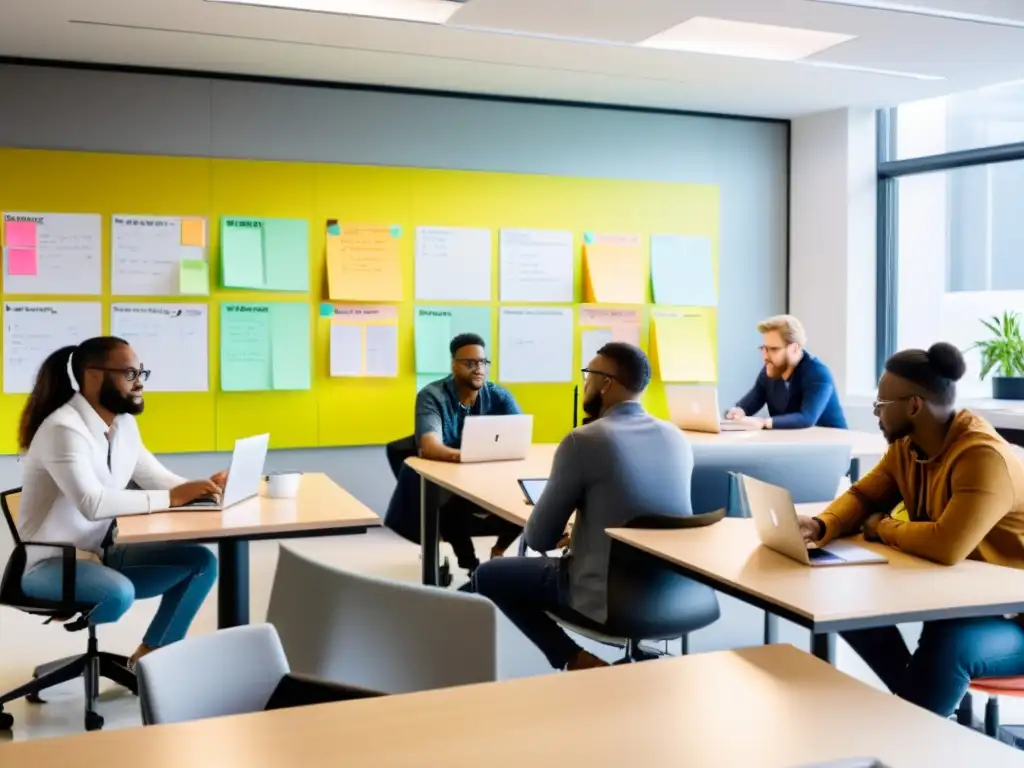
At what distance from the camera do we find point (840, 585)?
226 cm

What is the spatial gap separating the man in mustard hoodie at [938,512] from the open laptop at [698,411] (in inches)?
89.9

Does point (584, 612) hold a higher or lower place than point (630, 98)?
lower

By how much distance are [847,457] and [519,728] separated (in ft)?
8.13

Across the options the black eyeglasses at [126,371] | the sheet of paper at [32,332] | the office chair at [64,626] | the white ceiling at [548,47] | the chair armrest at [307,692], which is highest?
the white ceiling at [548,47]

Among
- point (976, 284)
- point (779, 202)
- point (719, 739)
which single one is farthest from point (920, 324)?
point (719, 739)

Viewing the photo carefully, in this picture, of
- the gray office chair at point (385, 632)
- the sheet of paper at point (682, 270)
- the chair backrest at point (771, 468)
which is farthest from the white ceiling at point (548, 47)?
the gray office chair at point (385, 632)

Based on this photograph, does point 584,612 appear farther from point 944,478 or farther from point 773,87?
point 773,87

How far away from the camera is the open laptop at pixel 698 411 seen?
5.19m

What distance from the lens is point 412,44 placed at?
17.4 feet

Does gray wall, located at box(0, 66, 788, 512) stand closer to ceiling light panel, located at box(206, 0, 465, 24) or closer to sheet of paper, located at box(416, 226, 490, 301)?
sheet of paper, located at box(416, 226, 490, 301)

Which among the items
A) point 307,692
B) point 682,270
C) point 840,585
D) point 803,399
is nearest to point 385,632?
point 307,692

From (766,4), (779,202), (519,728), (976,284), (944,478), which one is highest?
(766,4)

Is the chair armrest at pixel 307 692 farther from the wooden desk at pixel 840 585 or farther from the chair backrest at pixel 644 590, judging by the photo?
the chair backrest at pixel 644 590

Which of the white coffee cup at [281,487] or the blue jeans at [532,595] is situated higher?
the white coffee cup at [281,487]
